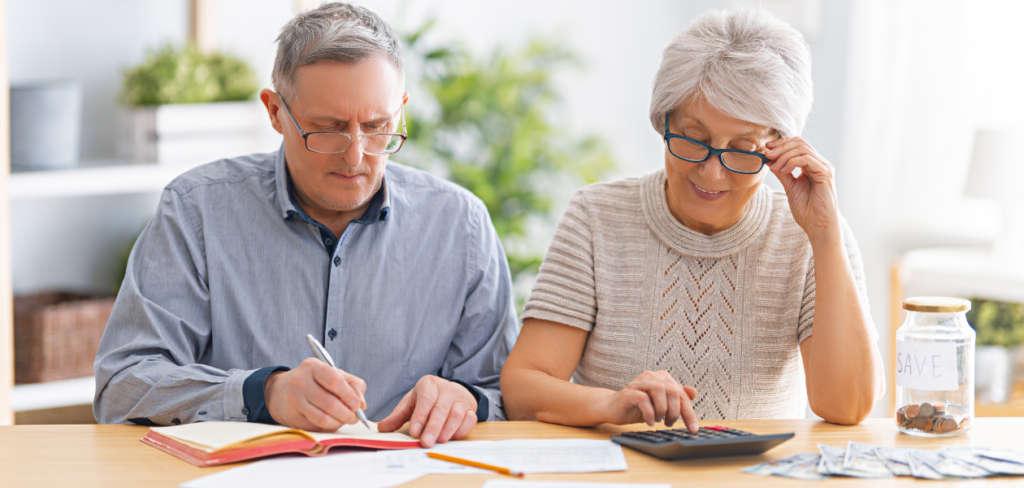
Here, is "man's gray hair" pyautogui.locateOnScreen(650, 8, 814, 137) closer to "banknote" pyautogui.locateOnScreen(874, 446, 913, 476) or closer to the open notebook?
"banknote" pyautogui.locateOnScreen(874, 446, 913, 476)

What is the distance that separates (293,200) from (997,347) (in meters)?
2.32

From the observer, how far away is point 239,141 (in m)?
2.74

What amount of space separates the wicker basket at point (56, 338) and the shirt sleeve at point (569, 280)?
4.77 ft

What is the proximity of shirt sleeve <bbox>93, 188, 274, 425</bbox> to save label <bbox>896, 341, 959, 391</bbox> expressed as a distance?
0.94 m

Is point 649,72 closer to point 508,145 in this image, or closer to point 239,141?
point 508,145

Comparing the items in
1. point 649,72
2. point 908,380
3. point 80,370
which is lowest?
point 80,370

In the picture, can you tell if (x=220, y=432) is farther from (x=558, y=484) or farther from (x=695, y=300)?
(x=695, y=300)

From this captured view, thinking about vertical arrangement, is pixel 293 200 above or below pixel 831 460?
above

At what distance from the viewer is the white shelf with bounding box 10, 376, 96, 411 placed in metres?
2.40

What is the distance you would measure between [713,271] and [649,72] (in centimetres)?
Result: 247

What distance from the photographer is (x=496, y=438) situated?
1.29 meters

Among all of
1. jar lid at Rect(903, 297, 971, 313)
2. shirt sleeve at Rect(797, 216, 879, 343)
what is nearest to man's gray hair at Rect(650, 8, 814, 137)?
shirt sleeve at Rect(797, 216, 879, 343)

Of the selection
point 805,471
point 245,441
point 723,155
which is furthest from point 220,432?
point 723,155

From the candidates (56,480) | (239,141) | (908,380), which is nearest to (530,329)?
(908,380)
